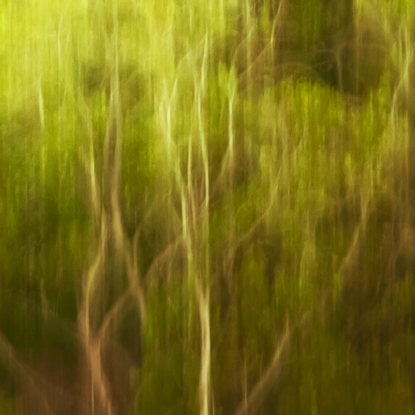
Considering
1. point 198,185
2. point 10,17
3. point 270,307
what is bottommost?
point 270,307

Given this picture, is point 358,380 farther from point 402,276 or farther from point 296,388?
point 402,276

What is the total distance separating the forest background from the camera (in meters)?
0.97

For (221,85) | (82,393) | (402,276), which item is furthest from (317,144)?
(82,393)

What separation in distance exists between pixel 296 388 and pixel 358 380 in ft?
0.49

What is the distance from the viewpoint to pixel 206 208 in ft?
3.23

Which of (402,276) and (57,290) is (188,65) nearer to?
(57,290)

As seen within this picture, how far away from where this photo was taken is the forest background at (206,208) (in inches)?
38.1

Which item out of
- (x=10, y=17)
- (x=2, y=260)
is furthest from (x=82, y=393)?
(x=10, y=17)

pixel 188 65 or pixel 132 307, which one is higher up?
pixel 188 65

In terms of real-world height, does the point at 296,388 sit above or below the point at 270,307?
below

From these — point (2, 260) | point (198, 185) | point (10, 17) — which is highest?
point (10, 17)

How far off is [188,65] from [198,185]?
28 centimetres

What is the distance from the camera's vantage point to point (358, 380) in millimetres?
983

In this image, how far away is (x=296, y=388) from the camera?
3.19 ft
